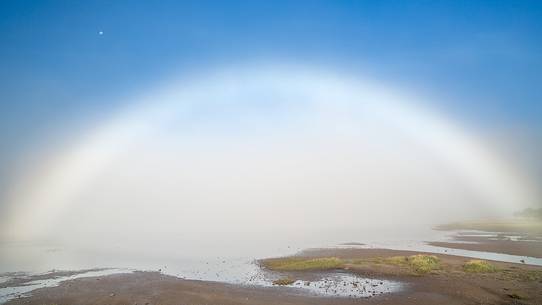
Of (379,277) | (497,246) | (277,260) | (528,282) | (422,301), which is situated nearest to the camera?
(422,301)

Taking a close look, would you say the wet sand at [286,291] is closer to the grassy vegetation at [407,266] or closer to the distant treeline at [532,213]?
the grassy vegetation at [407,266]

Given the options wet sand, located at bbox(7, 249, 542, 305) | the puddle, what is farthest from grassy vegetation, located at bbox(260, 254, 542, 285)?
the puddle

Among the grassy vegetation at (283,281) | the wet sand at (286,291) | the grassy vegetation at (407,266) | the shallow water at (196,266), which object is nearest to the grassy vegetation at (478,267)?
the grassy vegetation at (407,266)

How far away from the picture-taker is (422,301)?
27422 millimetres

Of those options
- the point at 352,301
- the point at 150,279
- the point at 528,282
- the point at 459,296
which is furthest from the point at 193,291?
the point at 528,282

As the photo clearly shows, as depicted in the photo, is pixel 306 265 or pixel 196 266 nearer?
pixel 306 265

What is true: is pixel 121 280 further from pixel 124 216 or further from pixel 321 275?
pixel 124 216

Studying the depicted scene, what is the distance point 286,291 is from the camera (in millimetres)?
32062

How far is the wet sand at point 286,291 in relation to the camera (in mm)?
27969

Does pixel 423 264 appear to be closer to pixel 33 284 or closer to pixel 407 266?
pixel 407 266

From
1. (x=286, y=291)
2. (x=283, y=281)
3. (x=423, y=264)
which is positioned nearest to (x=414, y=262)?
(x=423, y=264)

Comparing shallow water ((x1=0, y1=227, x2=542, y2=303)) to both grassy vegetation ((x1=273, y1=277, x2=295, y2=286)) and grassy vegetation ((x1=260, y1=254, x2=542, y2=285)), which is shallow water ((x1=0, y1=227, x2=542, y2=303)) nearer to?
grassy vegetation ((x1=273, y1=277, x2=295, y2=286))

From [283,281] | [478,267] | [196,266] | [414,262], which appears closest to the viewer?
[283,281]

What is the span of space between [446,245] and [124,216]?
528 ft
